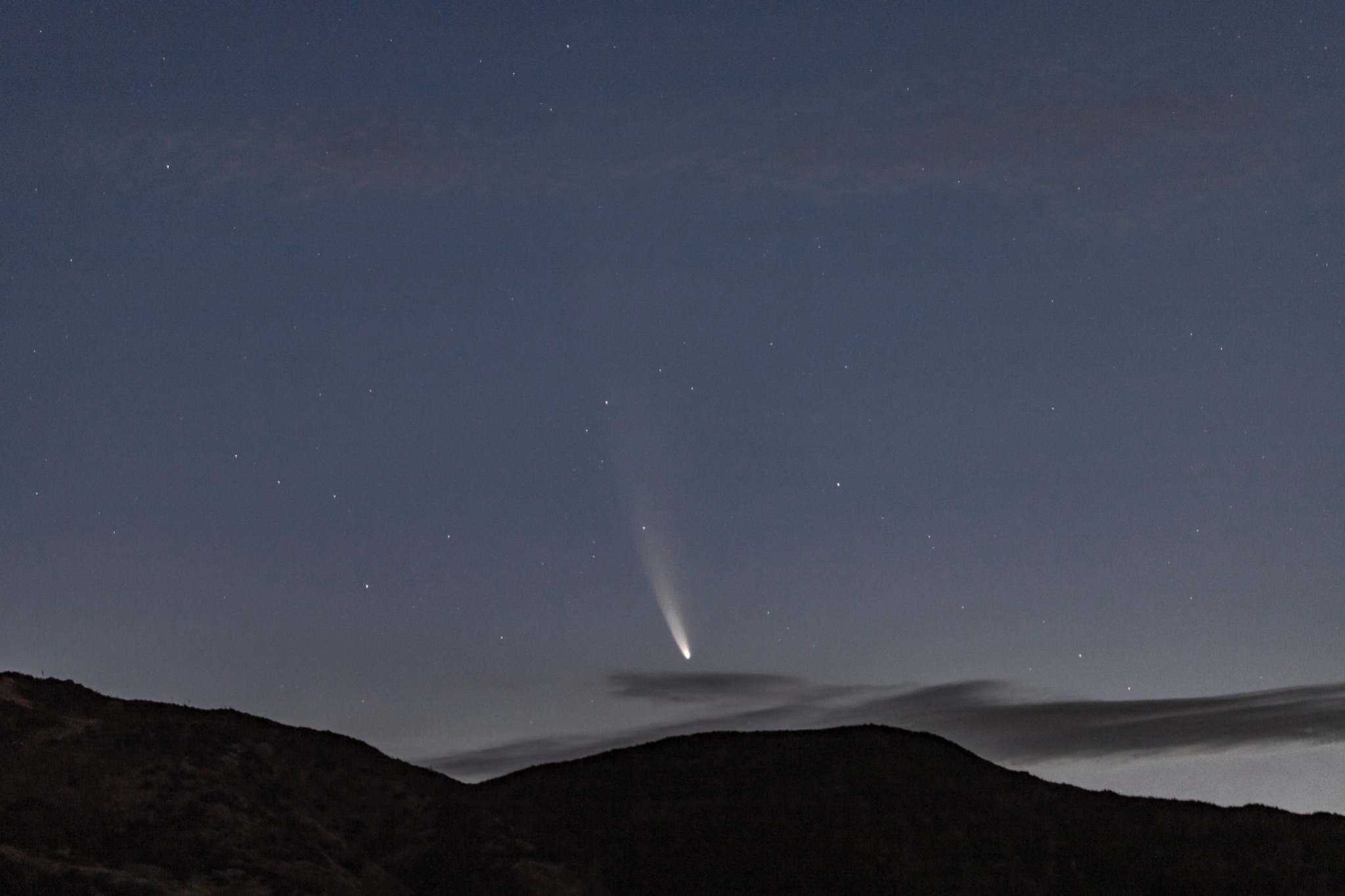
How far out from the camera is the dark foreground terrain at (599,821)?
81562 mm

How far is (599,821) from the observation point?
105625mm

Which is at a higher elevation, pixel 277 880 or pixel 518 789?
pixel 518 789

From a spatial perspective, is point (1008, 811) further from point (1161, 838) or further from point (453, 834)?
point (453, 834)

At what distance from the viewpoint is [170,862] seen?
257ft

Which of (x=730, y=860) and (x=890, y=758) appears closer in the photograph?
(x=730, y=860)

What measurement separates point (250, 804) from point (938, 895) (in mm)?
45514

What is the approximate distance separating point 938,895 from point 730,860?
14187 millimetres

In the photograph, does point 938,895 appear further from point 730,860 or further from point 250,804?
point 250,804

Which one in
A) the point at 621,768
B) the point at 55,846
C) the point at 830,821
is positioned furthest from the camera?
the point at 621,768

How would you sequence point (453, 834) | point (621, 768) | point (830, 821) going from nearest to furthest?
point (453, 834), point (830, 821), point (621, 768)

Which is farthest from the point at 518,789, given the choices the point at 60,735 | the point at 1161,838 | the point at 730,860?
the point at 1161,838

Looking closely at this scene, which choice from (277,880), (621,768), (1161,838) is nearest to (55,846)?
(277,880)

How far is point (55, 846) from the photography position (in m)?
76.9

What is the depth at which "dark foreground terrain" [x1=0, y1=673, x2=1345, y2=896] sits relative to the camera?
81562 millimetres
